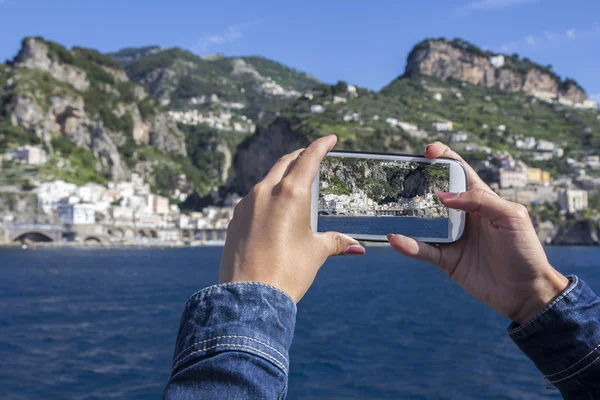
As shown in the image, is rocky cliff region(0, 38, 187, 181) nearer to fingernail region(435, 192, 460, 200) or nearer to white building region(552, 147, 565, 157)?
white building region(552, 147, 565, 157)

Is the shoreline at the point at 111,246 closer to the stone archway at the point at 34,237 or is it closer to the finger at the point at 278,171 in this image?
the stone archway at the point at 34,237

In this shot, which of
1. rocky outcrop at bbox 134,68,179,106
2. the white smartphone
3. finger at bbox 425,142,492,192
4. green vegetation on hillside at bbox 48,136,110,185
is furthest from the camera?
rocky outcrop at bbox 134,68,179,106

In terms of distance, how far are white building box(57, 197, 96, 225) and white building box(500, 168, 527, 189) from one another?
46682 millimetres

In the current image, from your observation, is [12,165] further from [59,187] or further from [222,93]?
[222,93]

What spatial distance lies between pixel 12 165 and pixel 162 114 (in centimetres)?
4095

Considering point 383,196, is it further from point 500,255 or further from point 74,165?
point 74,165

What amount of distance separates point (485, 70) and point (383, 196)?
14297cm

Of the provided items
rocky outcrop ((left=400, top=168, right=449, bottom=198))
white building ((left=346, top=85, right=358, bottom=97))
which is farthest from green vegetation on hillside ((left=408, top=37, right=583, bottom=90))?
Result: rocky outcrop ((left=400, top=168, right=449, bottom=198))

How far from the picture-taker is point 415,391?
436 inches

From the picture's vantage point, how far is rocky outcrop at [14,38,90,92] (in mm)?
105188

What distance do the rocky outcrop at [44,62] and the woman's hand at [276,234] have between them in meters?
114

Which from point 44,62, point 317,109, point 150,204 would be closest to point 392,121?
point 317,109

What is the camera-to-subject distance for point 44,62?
348 ft

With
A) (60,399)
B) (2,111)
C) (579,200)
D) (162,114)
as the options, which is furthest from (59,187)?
(60,399)
